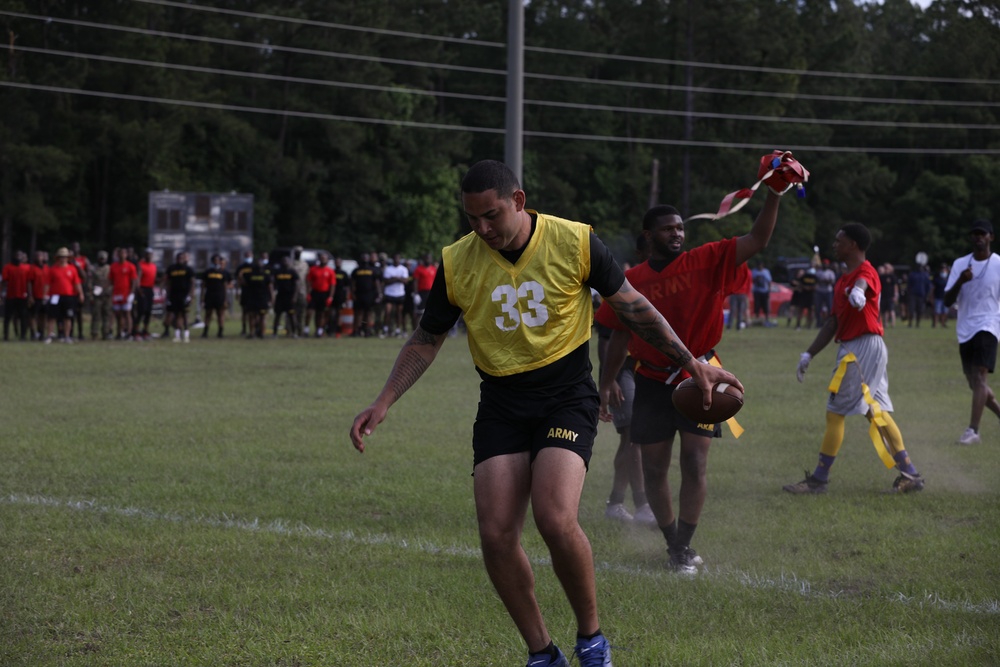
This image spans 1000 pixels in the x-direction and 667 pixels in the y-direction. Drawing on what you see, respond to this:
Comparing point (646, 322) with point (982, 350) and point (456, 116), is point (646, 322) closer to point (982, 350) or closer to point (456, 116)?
point (982, 350)

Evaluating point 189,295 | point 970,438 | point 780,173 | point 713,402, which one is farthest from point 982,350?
point 189,295

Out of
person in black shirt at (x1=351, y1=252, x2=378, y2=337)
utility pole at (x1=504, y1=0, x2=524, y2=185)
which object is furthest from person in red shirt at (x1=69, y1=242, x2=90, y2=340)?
utility pole at (x1=504, y1=0, x2=524, y2=185)

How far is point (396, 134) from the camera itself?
197 feet

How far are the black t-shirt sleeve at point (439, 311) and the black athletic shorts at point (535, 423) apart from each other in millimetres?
402

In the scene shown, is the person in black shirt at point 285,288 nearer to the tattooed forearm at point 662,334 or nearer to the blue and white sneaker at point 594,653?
the tattooed forearm at point 662,334

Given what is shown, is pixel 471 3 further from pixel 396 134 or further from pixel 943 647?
pixel 943 647

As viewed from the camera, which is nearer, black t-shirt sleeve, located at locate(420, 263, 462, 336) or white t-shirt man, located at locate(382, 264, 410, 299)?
black t-shirt sleeve, located at locate(420, 263, 462, 336)

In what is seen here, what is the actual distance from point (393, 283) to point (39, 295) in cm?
829

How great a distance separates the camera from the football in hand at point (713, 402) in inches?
223

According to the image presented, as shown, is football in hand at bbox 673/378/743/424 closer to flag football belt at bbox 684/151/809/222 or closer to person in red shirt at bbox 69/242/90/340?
flag football belt at bbox 684/151/809/222

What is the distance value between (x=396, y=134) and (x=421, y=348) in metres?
55.7

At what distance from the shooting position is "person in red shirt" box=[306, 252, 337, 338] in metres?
29.5

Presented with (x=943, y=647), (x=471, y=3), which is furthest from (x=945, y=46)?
(x=943, y=647)

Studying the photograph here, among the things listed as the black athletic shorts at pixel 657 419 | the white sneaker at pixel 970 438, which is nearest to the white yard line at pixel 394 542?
the black athletic shorts at pixel 657 419
